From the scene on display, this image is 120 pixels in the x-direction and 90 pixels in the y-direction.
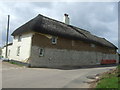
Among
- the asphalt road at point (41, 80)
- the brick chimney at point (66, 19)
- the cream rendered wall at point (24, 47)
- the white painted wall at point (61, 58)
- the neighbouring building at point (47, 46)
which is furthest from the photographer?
the brick chimney at point (66, 19)

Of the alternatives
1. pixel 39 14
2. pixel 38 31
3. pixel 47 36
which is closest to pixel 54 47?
pixel 47 36

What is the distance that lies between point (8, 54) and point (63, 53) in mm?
11170

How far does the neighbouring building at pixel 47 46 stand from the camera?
2044 cm

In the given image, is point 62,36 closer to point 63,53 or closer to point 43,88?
point 63,53

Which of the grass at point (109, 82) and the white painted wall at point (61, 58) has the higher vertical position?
the white painted wall at point (61, 58)

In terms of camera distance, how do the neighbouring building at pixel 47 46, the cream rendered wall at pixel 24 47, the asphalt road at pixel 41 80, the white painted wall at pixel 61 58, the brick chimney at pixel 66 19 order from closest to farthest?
1. the asphalt road at pixel 41 80
2. the white painted wall at pixel 61 58
3. the neighbouring building at pixel 47 46
4. the cream rendered wall at pixel 24 47
5. the brick chimney at pixel 66 19

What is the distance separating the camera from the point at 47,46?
2167 cm

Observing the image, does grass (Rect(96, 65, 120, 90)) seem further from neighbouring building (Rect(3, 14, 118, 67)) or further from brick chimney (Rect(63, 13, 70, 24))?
brick chimney (Rect(63, 13, 70, 24))

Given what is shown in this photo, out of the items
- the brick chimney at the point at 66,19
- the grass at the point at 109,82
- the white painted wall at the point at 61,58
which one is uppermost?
the brick chimney at the point at 66,19

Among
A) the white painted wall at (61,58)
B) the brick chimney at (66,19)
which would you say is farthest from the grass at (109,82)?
the brick chimney at (66,19)

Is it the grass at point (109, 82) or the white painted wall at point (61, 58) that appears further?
the white painted wall at point (61, 58)

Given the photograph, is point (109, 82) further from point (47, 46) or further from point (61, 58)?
point (61, 58)

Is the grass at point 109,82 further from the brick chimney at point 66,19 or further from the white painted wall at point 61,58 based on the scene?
the brick chimney at point 66,19

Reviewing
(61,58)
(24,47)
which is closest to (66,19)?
(61,58)
